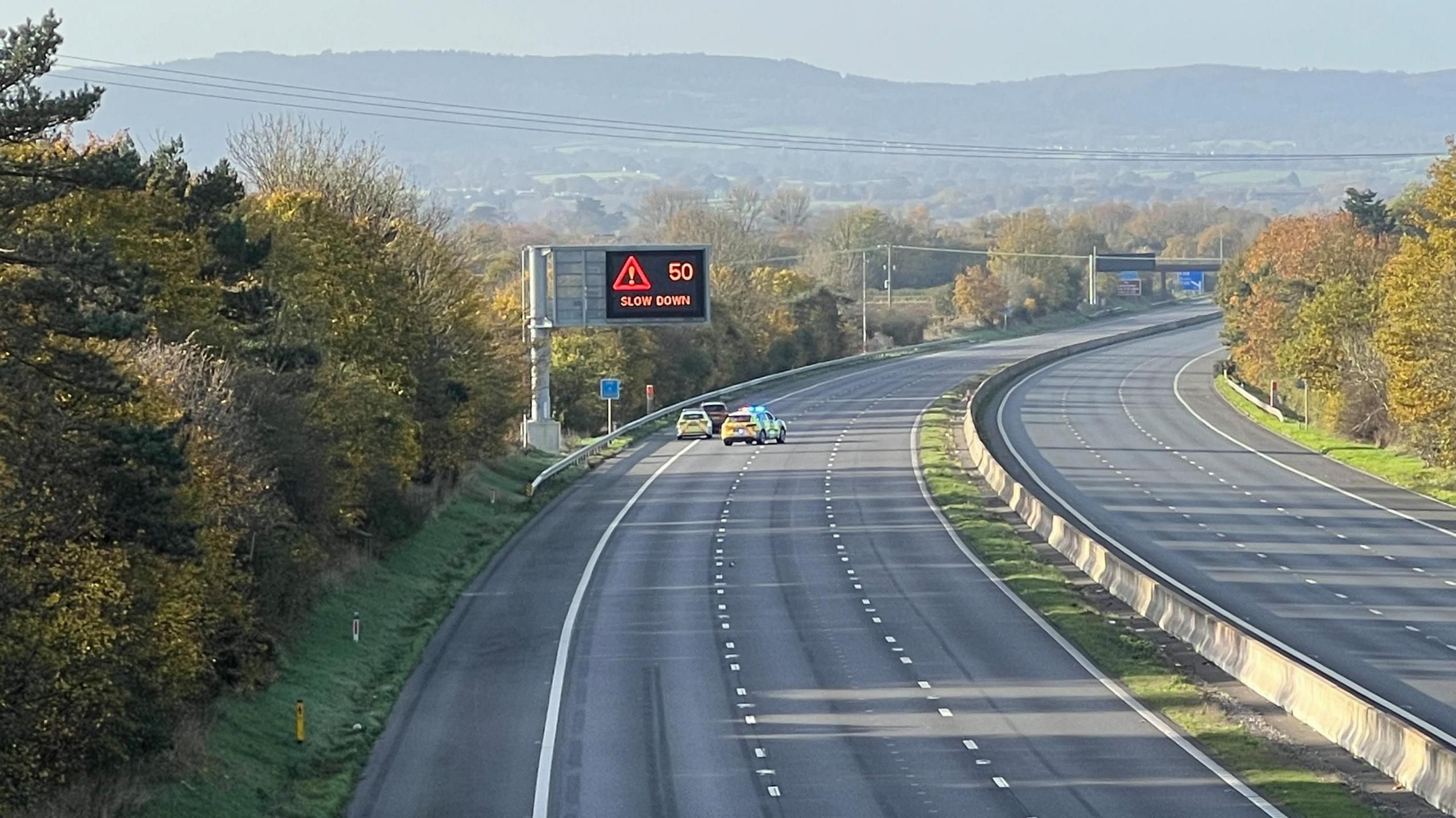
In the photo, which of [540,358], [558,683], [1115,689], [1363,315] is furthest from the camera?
[1363,315]

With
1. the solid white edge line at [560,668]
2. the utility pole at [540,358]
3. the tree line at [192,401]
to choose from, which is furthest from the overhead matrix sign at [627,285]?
the solid white edge line at [560,668]

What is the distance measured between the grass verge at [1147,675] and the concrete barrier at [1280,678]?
0.71 m

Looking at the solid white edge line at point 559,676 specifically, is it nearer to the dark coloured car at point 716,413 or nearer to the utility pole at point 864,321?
the dark coloured car at point 716,413

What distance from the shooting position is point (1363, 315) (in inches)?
3056

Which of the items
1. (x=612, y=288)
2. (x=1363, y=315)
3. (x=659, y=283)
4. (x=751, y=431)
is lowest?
(x=751, y=431)

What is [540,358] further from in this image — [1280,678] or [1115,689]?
[1280,678]

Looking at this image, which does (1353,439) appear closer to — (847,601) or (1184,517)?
(1184,517)

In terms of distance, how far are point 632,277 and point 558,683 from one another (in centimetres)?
4068

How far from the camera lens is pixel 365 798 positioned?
2423 cm

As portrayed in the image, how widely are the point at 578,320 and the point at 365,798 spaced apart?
49532 millimetres

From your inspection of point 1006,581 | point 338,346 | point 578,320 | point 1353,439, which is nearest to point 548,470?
point 578,320

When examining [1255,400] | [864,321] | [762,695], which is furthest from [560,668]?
[864,321]

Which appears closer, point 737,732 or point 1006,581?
point 737,732

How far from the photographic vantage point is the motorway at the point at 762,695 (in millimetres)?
23734
